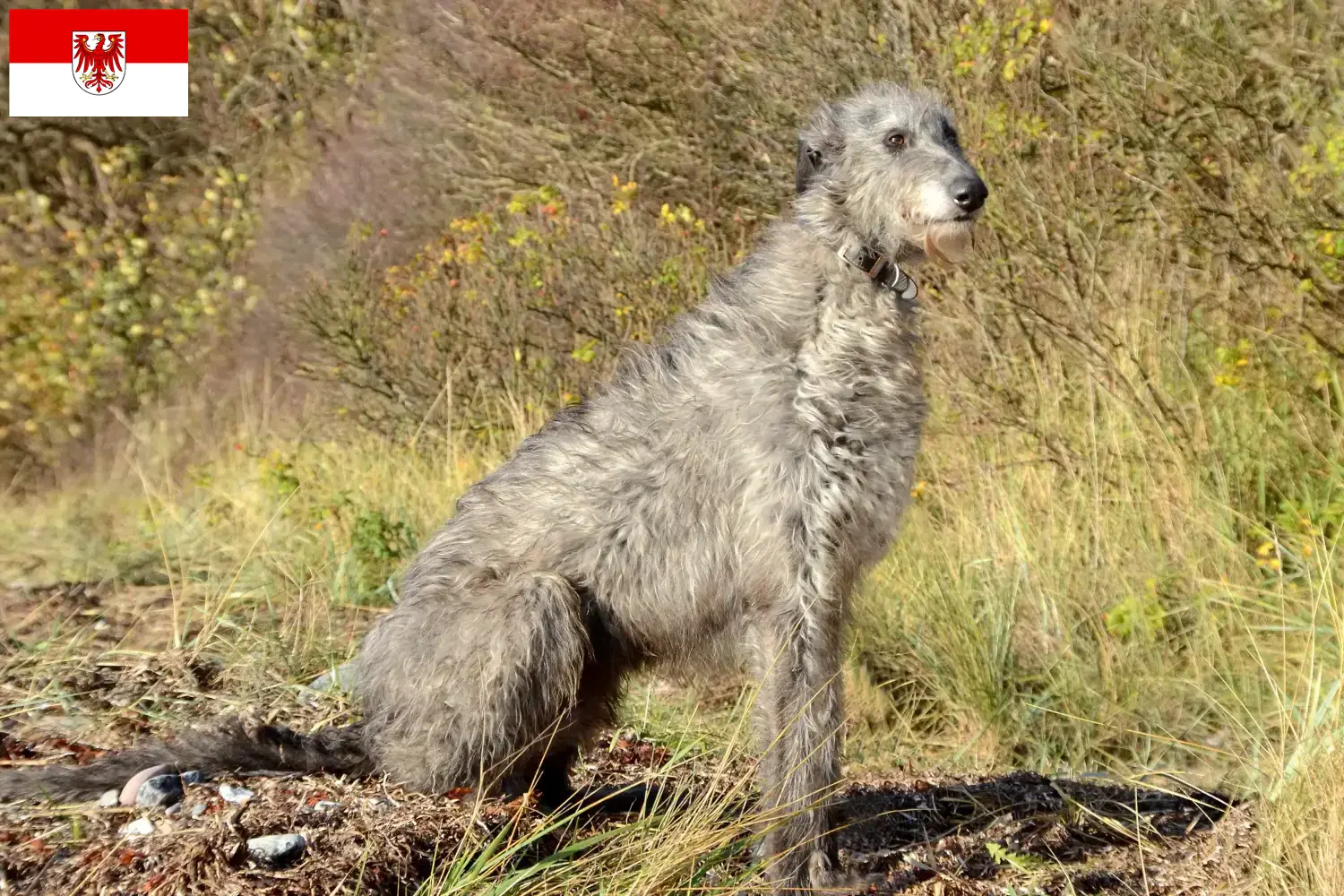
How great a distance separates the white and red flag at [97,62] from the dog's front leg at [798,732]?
9.46 m

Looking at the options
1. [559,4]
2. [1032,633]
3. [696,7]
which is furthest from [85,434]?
[1032,633]

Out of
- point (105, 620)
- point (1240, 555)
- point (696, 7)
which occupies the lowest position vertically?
point (105, 620)

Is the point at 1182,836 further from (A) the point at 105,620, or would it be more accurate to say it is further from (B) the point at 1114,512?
(A) the point at 105,620

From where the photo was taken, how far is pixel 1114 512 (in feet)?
20.2

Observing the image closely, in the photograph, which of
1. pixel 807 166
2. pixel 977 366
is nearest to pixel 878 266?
pixel 807 166

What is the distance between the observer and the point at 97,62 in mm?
10930

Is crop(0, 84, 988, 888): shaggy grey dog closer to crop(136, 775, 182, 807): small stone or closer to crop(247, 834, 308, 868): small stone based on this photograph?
crop(136, 775, 182, 807): small stone

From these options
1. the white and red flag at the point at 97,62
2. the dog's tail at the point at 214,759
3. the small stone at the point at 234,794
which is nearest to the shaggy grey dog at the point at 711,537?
the dog's tail at the point at 214,759

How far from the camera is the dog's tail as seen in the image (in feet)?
11.7

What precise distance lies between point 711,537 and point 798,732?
23.2 inches

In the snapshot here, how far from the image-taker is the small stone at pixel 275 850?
3318mm

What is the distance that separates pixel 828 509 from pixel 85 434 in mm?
11607

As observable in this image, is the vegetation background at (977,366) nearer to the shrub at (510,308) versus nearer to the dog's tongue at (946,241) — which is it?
the shrub at (510,308)

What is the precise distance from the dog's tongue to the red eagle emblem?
360 inches
